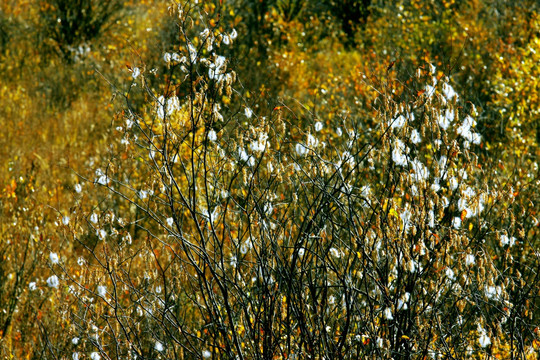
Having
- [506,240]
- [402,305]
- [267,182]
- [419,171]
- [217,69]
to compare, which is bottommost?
[402,305]

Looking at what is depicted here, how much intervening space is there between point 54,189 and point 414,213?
5.95 m

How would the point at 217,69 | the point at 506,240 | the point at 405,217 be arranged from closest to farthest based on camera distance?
→ the point at 405,217 → the point at 217,69 → the point at 506,240

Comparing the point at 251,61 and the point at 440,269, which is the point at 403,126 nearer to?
the point at 440,269

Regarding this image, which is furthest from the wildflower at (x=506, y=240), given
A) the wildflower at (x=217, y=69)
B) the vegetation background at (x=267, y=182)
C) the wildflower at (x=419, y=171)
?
the wildflower at (x=217, y=69)

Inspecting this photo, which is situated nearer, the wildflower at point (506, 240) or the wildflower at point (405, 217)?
the wildflower at point (405, 217)

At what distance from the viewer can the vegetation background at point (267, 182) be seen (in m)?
3.32

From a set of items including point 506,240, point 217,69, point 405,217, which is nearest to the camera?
point 405,217

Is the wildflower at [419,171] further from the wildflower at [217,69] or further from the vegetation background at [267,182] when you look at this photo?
the wildflower at [217,69]

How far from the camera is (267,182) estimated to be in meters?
3.50

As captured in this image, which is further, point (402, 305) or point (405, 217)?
point (402, 305)

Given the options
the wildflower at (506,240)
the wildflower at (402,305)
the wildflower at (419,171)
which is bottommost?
the wildflower at (402,305)

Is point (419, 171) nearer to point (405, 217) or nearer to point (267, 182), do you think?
point (405, 217)

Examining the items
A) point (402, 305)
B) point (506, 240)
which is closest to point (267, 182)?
point (402, 305)

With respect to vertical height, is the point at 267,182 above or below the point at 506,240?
above
